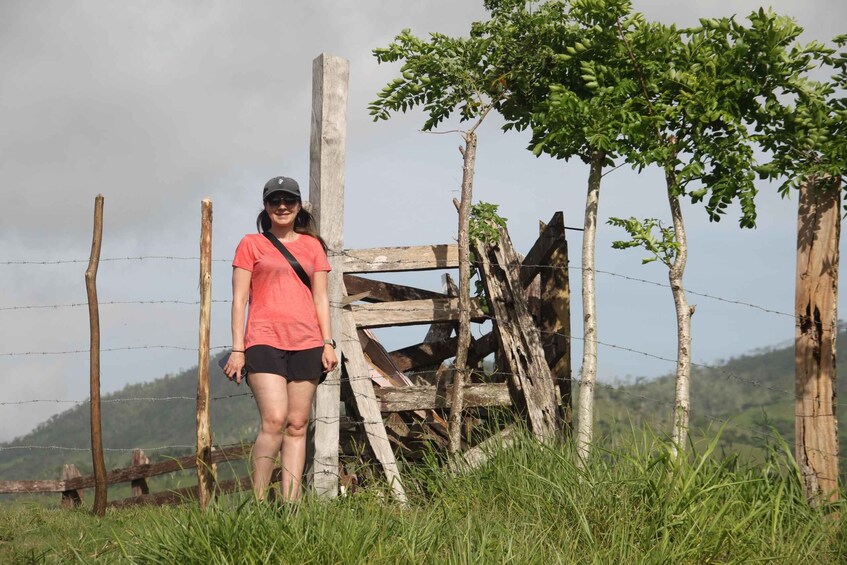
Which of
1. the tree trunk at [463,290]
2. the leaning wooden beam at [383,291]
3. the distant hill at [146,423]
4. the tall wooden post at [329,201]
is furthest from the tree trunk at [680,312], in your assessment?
the distant hill at [146,423]

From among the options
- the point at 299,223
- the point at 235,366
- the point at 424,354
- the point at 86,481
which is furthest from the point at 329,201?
the point at 86,481

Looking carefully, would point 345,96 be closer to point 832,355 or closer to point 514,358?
point 514,358

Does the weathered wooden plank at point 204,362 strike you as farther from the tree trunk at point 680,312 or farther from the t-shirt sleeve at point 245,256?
the tree trunk at point 680,312

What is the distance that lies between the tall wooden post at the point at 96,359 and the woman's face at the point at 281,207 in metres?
3.69

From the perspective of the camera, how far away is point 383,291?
9.20 metres

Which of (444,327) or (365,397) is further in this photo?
(444,327)

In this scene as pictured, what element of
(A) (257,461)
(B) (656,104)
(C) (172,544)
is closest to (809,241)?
(B) (656,104)

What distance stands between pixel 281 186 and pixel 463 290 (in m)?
2.46

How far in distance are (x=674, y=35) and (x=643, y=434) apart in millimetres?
3997

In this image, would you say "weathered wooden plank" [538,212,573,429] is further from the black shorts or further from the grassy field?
the black shorts

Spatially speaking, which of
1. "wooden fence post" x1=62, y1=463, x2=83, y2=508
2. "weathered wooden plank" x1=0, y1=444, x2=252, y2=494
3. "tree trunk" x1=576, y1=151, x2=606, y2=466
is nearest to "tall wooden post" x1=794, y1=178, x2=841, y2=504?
"tree trunk" x1=576, y1=151, x2=606, y2=466

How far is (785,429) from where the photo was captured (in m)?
86.2

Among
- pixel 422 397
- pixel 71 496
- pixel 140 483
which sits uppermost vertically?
pixel 422 397

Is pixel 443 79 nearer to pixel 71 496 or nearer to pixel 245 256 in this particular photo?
pixel 245 256
